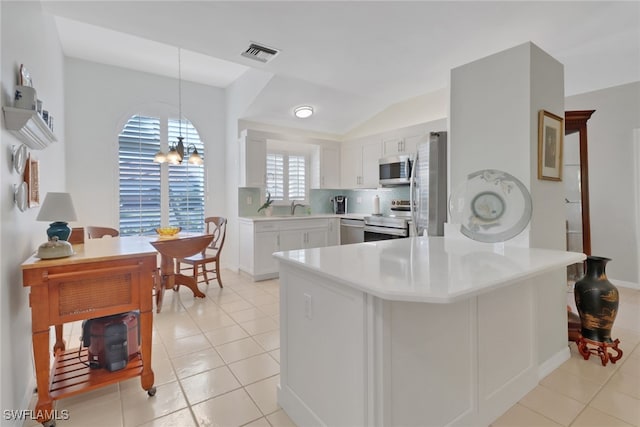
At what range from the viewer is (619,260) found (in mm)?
3955

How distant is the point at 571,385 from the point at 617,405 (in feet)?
0.73

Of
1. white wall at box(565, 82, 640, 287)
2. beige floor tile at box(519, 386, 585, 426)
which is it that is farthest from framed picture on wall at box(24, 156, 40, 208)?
white wall at box(565, 82, 640, 287)

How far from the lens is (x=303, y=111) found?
496 cm

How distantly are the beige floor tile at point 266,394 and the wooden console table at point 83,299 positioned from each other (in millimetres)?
639

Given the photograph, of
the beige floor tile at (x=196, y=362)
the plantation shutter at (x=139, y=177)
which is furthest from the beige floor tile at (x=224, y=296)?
the plantation shutter at (x=139, y=177)

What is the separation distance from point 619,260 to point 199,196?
6.05 meters

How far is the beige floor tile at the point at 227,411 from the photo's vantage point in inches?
68.4

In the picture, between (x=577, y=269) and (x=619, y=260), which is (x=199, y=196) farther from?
(x=619, y=260)

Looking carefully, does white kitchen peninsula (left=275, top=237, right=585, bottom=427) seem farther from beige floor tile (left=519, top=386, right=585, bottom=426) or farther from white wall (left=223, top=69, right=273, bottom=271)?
white wall (left=223, top=69, right=273, bottom=271)

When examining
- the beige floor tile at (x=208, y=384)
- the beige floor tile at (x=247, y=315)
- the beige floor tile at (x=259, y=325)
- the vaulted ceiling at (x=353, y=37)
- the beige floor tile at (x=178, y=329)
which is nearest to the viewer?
the beige floor tile at (x=208, y=384)

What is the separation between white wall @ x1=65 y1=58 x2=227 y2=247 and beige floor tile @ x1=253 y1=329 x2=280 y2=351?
3.06m

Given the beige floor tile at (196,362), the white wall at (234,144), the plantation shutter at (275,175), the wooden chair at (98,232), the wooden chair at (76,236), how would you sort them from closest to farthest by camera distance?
the beige floor tile at (196,362), the wooden chair at (76,236), the wooden chair at (98,232), the white wall at (234,144), the plantation shutter at (275,175)

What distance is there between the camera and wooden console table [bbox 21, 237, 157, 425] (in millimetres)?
1636

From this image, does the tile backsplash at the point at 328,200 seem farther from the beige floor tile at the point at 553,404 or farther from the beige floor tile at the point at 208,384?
the beige floor tile at the point at 553,404
